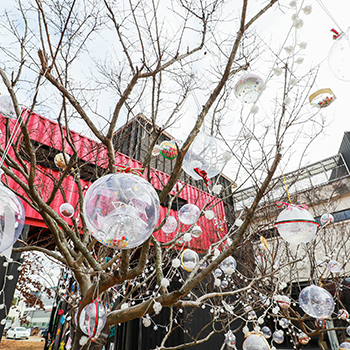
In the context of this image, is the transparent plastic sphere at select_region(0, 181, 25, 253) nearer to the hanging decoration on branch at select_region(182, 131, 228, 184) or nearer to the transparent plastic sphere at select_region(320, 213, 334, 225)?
the hanging decoration on branch at select_region(182, 131, 228, 184)

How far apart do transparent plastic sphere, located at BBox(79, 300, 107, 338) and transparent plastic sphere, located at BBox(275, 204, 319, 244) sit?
186 centimetres

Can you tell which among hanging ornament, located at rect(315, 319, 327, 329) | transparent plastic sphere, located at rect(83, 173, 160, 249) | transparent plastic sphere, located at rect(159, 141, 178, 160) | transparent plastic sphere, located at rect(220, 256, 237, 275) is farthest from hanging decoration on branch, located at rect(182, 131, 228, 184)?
hanging ornament, located at rect(315, 319, 327, 329)

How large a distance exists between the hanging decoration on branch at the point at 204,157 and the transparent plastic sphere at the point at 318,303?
2.35 m

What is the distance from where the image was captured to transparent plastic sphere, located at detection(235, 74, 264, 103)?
2.64 meters

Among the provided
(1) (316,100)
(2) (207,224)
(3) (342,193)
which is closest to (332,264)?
(1) (316,100)

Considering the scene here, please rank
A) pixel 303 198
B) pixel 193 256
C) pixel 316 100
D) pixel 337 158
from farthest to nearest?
pixel 337 158, pixel 303 198, pixel 193 256, pixel 316 100

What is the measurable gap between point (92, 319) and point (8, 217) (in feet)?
3.84

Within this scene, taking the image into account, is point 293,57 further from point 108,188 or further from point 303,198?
point 303,198

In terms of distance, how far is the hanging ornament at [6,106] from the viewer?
2418mm

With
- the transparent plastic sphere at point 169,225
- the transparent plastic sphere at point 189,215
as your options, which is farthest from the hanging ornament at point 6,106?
the transparent plastic sphere at point 169,225

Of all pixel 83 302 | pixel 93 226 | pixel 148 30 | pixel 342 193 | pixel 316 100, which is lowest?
pixel 83 302

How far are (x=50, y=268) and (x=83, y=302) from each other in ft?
18.3

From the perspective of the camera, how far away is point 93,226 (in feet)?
5.02

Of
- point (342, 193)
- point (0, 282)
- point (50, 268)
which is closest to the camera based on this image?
point (0, 282)
